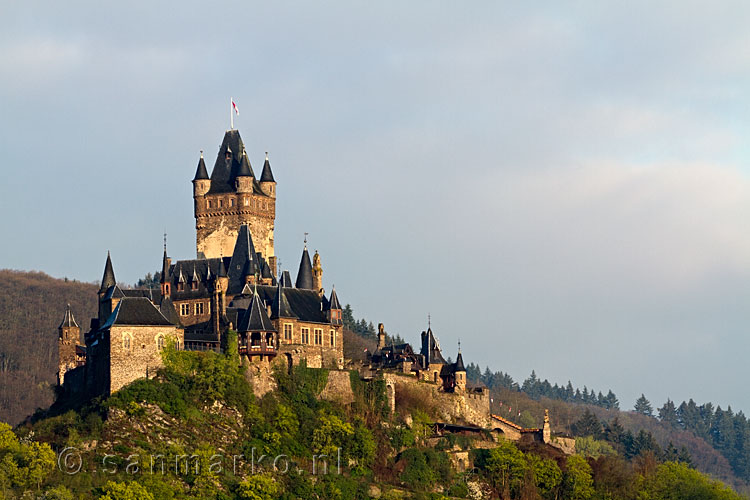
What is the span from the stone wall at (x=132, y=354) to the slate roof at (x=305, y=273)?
16.0 meters

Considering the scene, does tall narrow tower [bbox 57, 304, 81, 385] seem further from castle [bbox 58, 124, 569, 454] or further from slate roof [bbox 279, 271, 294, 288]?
slate roof [bbox 279, 271, 294, 288]

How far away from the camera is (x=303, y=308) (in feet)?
302

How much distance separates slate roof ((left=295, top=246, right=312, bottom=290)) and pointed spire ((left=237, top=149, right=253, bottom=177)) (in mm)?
7559

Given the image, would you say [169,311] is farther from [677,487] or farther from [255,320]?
[677,487]

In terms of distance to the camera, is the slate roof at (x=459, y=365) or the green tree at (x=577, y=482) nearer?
the green tree at (x=577, y=482)

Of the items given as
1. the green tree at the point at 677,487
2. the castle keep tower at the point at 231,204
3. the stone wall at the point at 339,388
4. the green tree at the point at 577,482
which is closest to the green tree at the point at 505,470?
the green tree at the point at 577,482

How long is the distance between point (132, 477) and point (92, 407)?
7544 millimetres

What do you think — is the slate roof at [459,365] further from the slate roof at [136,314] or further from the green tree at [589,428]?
the green tree at [589,428]

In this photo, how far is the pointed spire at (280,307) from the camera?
8894 cm

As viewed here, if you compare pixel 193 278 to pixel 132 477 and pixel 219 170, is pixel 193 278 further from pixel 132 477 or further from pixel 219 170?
pixel 132 477

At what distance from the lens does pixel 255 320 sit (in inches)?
3428

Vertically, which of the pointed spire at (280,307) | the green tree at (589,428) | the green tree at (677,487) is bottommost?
the green tree at (677,487)

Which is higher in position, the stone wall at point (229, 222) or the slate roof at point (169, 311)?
the stone wall at point (229, 222)

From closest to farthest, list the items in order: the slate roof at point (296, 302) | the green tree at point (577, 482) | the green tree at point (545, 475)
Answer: the green tree at point (545, 475) → the slate roof at point (296, 302) → the green tree at point (577, 482)
